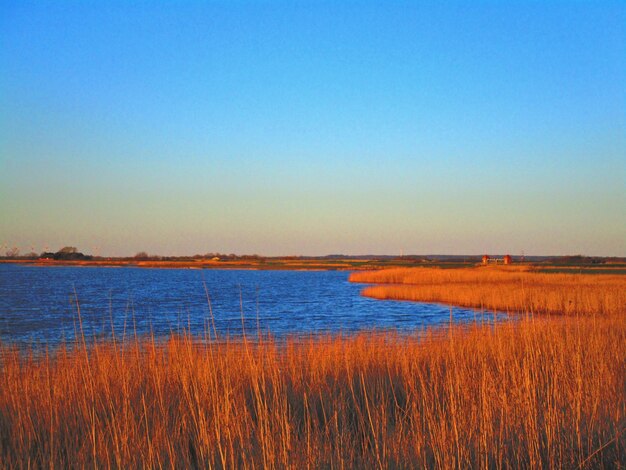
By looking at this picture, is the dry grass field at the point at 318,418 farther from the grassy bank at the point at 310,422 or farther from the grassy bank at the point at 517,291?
the grassy bank at the point at 517,291

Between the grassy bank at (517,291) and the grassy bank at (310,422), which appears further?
the grassy bank at (517,291)

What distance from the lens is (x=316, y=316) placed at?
80.0 feet

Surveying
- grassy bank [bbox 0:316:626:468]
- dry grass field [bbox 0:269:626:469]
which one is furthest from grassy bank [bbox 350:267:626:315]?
grassy bank [bbox 0:316:626:468]

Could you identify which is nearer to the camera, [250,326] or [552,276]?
[250,326]

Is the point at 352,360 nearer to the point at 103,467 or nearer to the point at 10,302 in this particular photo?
the point at 103,467

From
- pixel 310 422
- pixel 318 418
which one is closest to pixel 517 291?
pixel 310 422

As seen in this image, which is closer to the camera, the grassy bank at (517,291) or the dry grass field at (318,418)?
the dry grass field at (318,418)

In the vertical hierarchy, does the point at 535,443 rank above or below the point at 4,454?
above

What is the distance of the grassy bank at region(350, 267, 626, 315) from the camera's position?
1773 cm

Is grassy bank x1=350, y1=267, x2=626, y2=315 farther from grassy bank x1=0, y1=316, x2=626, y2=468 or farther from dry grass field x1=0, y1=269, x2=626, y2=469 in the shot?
grassy bank x1=0, y1=316, x2=626, y2=468

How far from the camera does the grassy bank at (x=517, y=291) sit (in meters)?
17.7

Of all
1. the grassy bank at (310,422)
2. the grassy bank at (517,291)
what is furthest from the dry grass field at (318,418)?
the grassy bank at (517,291)

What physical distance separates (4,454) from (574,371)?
5.82 meters

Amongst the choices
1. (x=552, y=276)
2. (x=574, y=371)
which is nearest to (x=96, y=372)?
(x=574, y=371)
